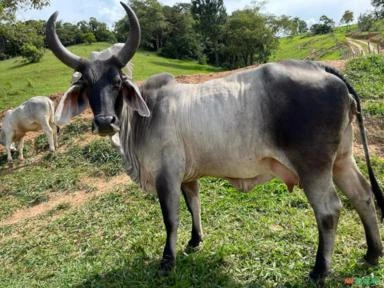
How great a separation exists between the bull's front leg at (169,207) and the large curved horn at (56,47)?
53.2 inches

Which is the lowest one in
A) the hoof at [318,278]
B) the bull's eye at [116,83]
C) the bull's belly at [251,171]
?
the hoof at [318,278]

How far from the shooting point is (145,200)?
7.14 meters

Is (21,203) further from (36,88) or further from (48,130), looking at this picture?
(36,88)

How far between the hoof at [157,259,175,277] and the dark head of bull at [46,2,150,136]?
142 centimetres

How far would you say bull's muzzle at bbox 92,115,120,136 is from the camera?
424 centimetres

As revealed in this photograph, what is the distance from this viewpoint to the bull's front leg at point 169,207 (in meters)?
4.66

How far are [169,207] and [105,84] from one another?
4.37ft

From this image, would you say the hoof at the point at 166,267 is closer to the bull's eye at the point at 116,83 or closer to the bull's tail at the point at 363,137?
the bull's eye at the point at 116,83

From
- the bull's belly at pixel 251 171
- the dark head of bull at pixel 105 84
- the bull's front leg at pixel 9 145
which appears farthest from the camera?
the bull's front leg at pixel 9 145

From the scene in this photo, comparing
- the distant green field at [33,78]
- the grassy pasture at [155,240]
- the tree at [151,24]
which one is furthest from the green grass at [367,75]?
the tree at [151,24]

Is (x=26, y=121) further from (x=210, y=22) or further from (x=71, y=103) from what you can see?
(x=210, y=22)

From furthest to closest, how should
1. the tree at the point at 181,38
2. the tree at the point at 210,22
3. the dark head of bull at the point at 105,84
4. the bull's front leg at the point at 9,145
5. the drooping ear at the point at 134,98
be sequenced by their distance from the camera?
1. the tree at the point at 210,22
2. the tree at the point at 181,38
3. the bull's front leg at the point at 9,145
4. the drooping ear at the point at 134,98
5. the dark head of bull at the point at 105,84

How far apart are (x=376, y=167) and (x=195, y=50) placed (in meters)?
44.8

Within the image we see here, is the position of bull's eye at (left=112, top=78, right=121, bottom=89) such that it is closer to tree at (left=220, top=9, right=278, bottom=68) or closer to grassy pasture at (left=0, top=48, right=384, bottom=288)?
grassy pasture at (left=0, top=48, right=384, bottom=288)
